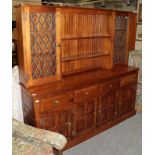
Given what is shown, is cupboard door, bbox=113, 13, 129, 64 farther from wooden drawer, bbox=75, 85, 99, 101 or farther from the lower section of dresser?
the lower section of dresser

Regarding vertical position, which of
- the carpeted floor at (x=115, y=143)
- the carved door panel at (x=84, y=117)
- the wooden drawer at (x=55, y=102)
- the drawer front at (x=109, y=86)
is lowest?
the carpeted floor at (x=115, y=143)

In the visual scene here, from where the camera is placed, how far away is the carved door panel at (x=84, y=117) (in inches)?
90.9

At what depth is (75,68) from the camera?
8.82 feet

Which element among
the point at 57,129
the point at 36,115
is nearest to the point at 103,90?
the point at 57,129

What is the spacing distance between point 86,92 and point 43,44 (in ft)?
2.62

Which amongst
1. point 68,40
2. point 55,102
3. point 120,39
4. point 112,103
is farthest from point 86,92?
point 120,39

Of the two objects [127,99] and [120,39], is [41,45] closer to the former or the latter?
[120,39]

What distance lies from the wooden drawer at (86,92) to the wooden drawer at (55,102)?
0.09 m

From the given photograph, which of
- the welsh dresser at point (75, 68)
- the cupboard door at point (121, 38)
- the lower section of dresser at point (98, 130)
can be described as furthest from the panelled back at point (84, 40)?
the lower section of dresser at point (98, 130)

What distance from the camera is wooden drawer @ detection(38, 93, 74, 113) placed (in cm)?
196

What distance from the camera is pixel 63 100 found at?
2117mm

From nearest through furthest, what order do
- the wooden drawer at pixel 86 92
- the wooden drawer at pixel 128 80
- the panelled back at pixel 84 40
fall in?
1. the wooden drawer at pixel 86 92
2. the panelled back at pixel 84 40
3. the wooden drawer at pixel 128 80
